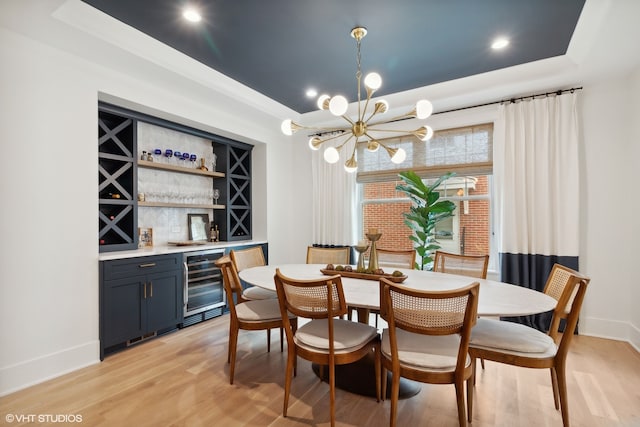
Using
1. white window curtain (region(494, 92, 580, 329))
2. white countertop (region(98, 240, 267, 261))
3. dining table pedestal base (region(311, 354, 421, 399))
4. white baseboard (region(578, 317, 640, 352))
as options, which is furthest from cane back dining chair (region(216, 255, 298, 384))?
white baseboard (region(578, 317, 640, 352))

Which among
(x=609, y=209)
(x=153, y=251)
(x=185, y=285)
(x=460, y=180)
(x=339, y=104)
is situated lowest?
(x=185, y=285)

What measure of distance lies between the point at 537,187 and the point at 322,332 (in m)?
2.93

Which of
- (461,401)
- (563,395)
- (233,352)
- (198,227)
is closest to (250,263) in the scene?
(233,352)

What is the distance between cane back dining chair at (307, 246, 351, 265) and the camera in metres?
3.45

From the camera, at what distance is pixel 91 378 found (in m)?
2.43

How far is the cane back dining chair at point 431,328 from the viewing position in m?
1.56

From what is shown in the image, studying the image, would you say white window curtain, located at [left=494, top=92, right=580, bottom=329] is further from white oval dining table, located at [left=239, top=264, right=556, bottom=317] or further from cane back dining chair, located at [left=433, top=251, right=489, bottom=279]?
white oval dining table, located at [left=239, top=264, right=556, bottom=317]

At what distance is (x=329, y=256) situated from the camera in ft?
11.6

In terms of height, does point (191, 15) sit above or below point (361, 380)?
above

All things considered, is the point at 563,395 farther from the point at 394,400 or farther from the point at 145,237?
the point at 145,237

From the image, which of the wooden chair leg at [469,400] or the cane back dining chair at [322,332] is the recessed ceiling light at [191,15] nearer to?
the cane back dining chair at [322,332]

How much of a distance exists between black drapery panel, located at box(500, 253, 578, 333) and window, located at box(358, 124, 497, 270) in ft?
0.84

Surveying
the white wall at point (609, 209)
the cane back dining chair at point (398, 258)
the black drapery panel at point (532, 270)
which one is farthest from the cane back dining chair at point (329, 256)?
the white wall at point (609, 209)

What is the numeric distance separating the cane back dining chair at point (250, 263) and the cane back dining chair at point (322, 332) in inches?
40.1
